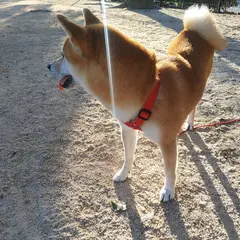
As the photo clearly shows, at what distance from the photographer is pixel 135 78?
192 centimetres

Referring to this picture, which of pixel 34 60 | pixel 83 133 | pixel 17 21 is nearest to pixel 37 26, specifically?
pixel 17 21

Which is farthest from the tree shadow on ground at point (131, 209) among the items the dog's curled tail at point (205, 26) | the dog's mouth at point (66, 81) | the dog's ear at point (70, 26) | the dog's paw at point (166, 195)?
the dog's curled tail at point (205, 26)

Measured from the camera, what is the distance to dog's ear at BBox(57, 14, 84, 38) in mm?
1733

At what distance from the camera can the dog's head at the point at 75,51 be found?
5.77 feet

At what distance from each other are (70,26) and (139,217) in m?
1.42

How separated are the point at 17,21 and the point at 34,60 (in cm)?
296

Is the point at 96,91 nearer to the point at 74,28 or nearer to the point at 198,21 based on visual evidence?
the point at 74,28

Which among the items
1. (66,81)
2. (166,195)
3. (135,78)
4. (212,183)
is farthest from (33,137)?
(212,183)

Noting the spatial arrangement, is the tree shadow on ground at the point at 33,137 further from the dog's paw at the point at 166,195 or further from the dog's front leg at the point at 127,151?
the dog's paw at the point at 166,195

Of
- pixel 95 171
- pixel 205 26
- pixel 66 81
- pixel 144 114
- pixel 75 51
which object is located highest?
pixel 75 51

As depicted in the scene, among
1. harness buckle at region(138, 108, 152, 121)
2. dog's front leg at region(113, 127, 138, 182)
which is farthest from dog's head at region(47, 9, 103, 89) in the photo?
dog's front leg at region(113, 127, 138, 182)

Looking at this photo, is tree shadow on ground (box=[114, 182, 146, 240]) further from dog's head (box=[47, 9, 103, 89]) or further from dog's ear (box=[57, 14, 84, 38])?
dog's ear (box=[57, 14, 84, 38])

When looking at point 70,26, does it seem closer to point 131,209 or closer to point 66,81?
point 66,81

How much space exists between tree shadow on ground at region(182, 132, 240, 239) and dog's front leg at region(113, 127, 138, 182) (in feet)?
2.09
